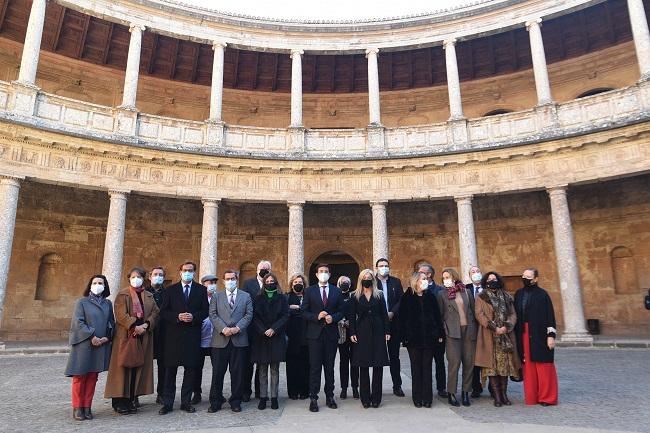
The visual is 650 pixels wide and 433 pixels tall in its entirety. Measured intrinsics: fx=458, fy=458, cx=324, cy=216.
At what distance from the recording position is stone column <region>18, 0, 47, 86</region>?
45.4 ft

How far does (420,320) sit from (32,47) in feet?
47.8

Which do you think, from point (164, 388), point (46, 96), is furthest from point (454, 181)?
point (46, 96)

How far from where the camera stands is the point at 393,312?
6.94m

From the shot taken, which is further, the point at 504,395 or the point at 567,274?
the point at 567,274

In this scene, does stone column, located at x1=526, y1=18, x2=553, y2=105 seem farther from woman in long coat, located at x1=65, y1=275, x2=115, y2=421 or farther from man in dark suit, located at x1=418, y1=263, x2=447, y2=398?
woman in long coat, located at x1=65, y1=275, x2=115, y2=421

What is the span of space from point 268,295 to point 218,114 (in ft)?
36.7

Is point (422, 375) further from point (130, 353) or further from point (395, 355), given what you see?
point (130, 353)

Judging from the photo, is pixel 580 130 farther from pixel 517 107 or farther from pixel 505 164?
pixel 517 107

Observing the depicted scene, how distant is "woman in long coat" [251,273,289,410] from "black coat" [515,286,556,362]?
132 inches

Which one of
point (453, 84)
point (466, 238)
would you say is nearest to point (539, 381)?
point (466, 238)

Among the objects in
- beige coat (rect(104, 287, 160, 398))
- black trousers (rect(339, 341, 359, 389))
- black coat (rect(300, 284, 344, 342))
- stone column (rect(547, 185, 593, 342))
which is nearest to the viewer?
beige coat (rect(104, 287, 160, 398))

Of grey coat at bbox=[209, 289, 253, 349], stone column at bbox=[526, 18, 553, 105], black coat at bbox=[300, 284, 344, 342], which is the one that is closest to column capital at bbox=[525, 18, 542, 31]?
stone column at bbox=[526, 18, 553, 105]

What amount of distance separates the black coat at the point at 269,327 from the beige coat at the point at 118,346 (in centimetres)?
137

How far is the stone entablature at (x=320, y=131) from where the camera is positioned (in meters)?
13.6
